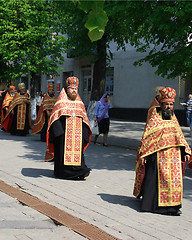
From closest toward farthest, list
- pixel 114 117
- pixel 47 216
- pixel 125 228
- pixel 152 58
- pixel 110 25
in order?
pixel 125 228 < pixel 47 216 < pixel 152 58 < pixel 110 25 < pixel 114 117

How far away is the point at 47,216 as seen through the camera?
5172 mm

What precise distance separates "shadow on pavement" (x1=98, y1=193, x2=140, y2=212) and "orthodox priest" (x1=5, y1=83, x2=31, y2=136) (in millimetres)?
10397

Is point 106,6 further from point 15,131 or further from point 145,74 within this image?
point 145,74

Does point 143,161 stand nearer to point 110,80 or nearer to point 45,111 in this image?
point 45,111

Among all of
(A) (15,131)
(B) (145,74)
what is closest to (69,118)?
(A) (15,131)

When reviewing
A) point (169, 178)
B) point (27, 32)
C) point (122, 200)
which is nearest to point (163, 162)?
point (169, 178)

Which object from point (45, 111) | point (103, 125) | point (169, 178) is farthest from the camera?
point (45, 111)

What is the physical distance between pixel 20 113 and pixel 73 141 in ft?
30.7

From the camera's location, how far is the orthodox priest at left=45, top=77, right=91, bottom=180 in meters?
7.64

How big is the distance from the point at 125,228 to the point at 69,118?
3392mm

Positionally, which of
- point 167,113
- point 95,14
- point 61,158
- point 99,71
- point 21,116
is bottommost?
point 61,158

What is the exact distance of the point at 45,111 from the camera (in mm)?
14008

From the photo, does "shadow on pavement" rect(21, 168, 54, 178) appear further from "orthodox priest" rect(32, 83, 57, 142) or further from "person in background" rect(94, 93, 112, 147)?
"orthodox priest" rect(32, 83, 57, 142)

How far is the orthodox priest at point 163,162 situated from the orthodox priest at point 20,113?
→ 11.4 metres
